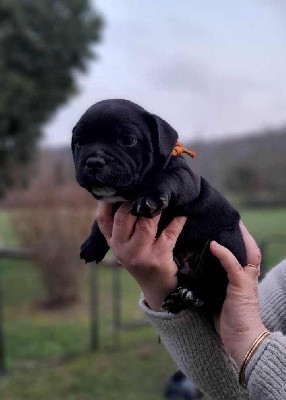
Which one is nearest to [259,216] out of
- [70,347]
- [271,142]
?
[271,142]

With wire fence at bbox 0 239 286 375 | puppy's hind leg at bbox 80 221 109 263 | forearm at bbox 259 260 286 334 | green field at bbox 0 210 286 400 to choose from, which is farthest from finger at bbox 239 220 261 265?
wire fence at bbox 0 239 286 375

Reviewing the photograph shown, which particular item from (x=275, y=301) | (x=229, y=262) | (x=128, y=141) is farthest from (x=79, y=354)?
(x=128, y=141)

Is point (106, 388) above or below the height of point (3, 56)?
above

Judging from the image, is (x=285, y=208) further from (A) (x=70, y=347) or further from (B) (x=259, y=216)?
(A) (x=70, y=347)

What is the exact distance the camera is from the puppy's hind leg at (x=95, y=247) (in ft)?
6.32

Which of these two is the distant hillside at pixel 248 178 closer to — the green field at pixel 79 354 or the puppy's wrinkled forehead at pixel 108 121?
the green field at pixel 79 354

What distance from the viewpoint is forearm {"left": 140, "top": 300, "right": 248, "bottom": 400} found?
6.88ft

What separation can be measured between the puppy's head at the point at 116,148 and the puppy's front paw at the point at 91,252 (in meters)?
0.28

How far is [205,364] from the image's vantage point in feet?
7.07

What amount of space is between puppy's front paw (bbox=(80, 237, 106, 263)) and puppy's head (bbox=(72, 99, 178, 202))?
28 centimetres

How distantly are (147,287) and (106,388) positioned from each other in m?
4.83

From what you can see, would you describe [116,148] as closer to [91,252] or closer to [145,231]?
[145,231]

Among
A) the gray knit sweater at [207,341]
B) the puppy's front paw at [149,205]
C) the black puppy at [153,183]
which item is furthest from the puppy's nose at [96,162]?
the gray knit sweater at [207,341]

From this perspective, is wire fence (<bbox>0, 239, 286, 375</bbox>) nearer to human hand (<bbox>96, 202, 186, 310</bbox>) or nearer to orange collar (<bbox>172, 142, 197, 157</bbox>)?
human hand (<bbox>96, 202, 186, 310</bbox>)
